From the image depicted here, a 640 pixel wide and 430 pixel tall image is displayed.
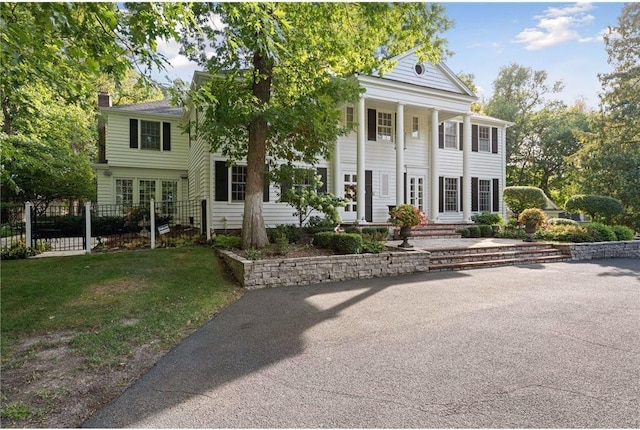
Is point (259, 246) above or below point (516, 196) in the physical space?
below

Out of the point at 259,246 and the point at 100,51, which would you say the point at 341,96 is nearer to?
the point at 259,246

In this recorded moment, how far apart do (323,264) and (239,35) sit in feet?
16.9

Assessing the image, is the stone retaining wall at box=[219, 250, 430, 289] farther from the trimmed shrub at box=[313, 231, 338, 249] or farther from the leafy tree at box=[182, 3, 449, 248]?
the leafy tree at box=[182, 3, 449, 248]

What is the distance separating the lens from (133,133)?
51.2ft

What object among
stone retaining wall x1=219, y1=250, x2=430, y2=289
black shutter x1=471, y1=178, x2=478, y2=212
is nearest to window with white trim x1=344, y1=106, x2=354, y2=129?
black shutter x1=471, y1=178, x2=478, y2=212

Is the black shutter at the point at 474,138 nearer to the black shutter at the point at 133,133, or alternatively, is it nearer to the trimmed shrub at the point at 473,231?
the trimmed shrub at the point at 473,231

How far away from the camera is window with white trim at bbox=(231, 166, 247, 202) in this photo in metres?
12.5

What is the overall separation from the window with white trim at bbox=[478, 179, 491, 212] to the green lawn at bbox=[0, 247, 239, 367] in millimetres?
14009

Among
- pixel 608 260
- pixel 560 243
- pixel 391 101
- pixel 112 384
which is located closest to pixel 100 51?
pixel 112 384

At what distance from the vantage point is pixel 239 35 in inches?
289

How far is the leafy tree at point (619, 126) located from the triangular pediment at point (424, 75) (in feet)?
27.5

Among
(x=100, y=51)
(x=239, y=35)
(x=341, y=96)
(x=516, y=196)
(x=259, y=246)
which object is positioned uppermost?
(x=239, y=35)

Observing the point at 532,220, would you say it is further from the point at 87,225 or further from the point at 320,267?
the point at 87,225

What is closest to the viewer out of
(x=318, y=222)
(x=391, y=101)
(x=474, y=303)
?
(x=474, y=303)
